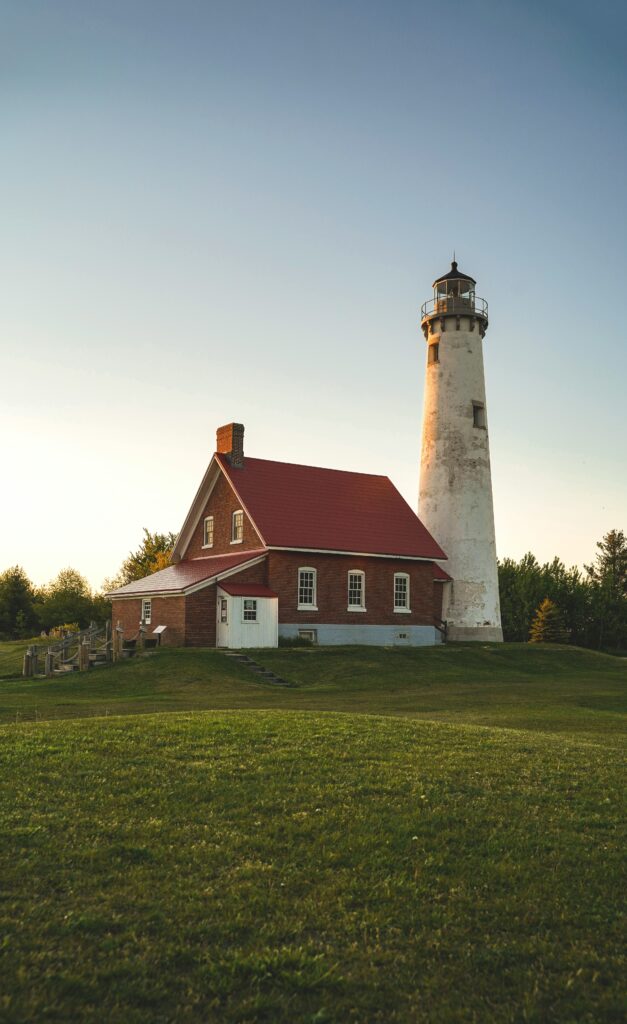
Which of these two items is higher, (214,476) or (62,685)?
(214,476)

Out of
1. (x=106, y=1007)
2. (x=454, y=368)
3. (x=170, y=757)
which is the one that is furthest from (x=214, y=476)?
(x=106, y=1007)

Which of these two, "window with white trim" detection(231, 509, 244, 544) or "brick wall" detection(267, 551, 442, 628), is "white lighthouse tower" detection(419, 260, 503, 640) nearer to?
"brick wall" detection(267, 551, 442, 628)

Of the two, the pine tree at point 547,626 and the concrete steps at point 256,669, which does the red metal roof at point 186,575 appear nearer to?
the concrete steps at point 256,669

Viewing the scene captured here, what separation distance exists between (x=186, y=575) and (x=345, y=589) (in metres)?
7.73

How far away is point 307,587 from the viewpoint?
38.5m

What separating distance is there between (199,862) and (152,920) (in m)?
1.11

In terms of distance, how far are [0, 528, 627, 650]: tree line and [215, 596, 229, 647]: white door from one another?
25782mm

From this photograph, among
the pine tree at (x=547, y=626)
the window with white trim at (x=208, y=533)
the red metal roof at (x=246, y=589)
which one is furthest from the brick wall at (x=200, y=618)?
the pine tree at (x=547, y=626)

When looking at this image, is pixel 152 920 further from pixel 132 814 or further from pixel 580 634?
pixel 580 634

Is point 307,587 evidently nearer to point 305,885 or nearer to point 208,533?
point 208,533

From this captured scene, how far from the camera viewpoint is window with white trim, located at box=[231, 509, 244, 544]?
39625 mm

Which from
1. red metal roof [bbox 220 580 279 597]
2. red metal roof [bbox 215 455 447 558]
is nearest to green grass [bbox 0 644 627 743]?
red metal roof [bbox 220 580 279 597]

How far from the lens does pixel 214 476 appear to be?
42.0m

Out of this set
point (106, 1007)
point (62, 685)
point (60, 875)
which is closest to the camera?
point (106, 1007)
